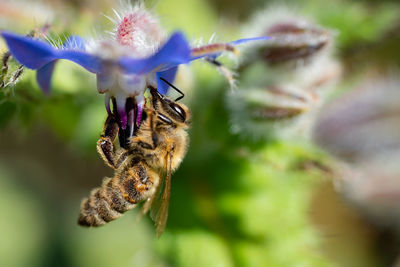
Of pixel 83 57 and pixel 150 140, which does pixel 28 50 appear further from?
pixel 150 140

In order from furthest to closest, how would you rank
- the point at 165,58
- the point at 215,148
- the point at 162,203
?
the point at 215,148
the point at 162,203
the point at 165,58

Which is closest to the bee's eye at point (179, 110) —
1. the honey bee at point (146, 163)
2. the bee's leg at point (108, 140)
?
the honey bee at point (146, 163)

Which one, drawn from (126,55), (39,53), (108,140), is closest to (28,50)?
(39,53)

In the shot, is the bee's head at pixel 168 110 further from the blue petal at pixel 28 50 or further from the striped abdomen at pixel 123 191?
the blue petal at pixel 28 50

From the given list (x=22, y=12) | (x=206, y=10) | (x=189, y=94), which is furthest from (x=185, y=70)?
(x=206, y=10)

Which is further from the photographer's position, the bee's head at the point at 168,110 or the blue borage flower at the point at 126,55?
the bee's head at the point at 168,110

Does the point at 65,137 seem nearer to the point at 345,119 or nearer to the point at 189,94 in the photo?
the point at 189,94
